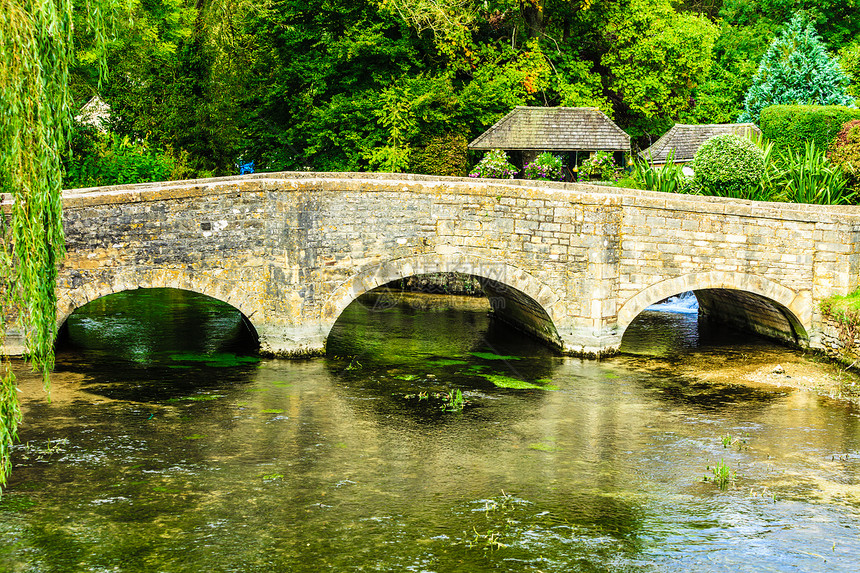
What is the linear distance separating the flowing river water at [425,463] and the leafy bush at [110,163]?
416 centimetres

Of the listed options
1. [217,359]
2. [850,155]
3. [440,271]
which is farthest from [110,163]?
[850,155]

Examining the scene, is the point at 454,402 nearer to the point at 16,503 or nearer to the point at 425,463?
the point at 425,463

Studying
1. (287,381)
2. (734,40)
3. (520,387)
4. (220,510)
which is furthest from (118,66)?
(734,40)

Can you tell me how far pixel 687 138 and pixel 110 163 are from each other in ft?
50.9

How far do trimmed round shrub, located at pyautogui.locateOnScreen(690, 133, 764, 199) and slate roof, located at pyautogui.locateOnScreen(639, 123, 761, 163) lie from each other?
6422 millimetres

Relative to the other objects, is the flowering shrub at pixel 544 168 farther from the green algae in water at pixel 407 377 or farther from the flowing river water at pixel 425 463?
the green algae in water at pixel 407 377

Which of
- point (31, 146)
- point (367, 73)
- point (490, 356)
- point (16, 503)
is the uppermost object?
point (367, 73)

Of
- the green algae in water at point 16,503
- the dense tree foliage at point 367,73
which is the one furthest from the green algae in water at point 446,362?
the dense tree foliage at point 367,73

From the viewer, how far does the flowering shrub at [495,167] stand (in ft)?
73.0

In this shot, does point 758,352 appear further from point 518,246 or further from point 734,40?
point 734,40

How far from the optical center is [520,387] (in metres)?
14.4

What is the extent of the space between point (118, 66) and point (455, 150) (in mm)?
9548

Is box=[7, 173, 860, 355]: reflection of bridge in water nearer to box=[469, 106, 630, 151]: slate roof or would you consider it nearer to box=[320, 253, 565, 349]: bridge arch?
box=[320, 253, 565, 349]: bridge arch

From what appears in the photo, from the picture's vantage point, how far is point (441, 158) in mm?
23672
